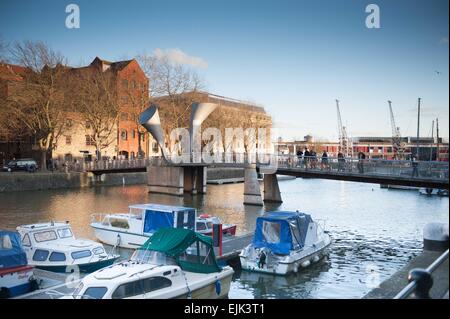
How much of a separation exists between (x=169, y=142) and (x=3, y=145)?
68.8 feet

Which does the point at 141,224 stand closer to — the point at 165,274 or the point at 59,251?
the point at 59,251

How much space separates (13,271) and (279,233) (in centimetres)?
978

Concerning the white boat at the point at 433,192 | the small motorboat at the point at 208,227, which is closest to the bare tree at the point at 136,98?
the white boat at the point at 433,192

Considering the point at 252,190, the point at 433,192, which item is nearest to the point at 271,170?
the point at 252,190

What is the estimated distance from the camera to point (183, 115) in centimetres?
5862

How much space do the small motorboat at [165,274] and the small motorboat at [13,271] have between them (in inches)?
89.9

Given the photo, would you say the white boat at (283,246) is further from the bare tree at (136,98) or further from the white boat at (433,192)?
the bare tree at (136,98)

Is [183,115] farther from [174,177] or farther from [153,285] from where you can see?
[153,285]

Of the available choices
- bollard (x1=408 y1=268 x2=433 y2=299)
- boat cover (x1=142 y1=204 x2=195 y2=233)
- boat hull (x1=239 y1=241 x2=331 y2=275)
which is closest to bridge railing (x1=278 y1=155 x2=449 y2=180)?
boat hull (x1=239 y1=241 x2=331 y2=275)

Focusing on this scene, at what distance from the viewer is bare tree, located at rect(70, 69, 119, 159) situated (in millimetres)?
54469

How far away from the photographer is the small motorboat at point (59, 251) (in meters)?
16.6

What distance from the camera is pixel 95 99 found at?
55.1 meters
